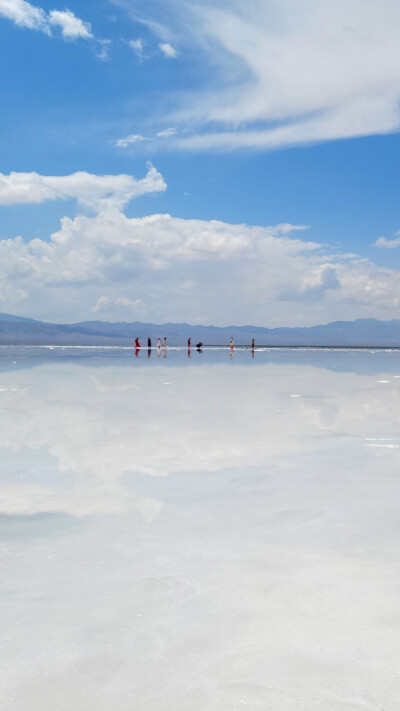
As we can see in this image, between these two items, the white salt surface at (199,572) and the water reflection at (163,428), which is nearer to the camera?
the white salt surface at (199,572)

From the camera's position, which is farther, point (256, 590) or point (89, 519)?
point (89, 519)

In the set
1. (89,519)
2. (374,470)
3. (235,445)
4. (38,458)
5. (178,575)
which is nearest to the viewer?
(178,575)

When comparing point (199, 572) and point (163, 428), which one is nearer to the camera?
point (199, 572)

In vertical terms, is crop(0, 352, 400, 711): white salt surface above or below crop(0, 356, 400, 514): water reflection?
below

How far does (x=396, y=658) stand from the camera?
12.9 ft

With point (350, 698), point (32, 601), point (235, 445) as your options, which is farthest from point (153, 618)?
point (235, 445)

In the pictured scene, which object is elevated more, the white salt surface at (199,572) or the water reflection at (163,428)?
the water reflection at (163,428)

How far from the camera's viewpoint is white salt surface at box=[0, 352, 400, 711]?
3707mm

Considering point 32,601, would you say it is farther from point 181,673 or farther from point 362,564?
point 362,564

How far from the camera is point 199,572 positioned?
536 cm

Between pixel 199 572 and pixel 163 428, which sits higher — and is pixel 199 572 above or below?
below

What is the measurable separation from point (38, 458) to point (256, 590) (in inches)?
234

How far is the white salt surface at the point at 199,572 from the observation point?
12.2ft

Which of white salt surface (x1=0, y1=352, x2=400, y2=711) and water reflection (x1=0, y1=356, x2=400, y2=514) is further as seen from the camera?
water reflection (x1=0, y1=356, x2=400, y2=514)
